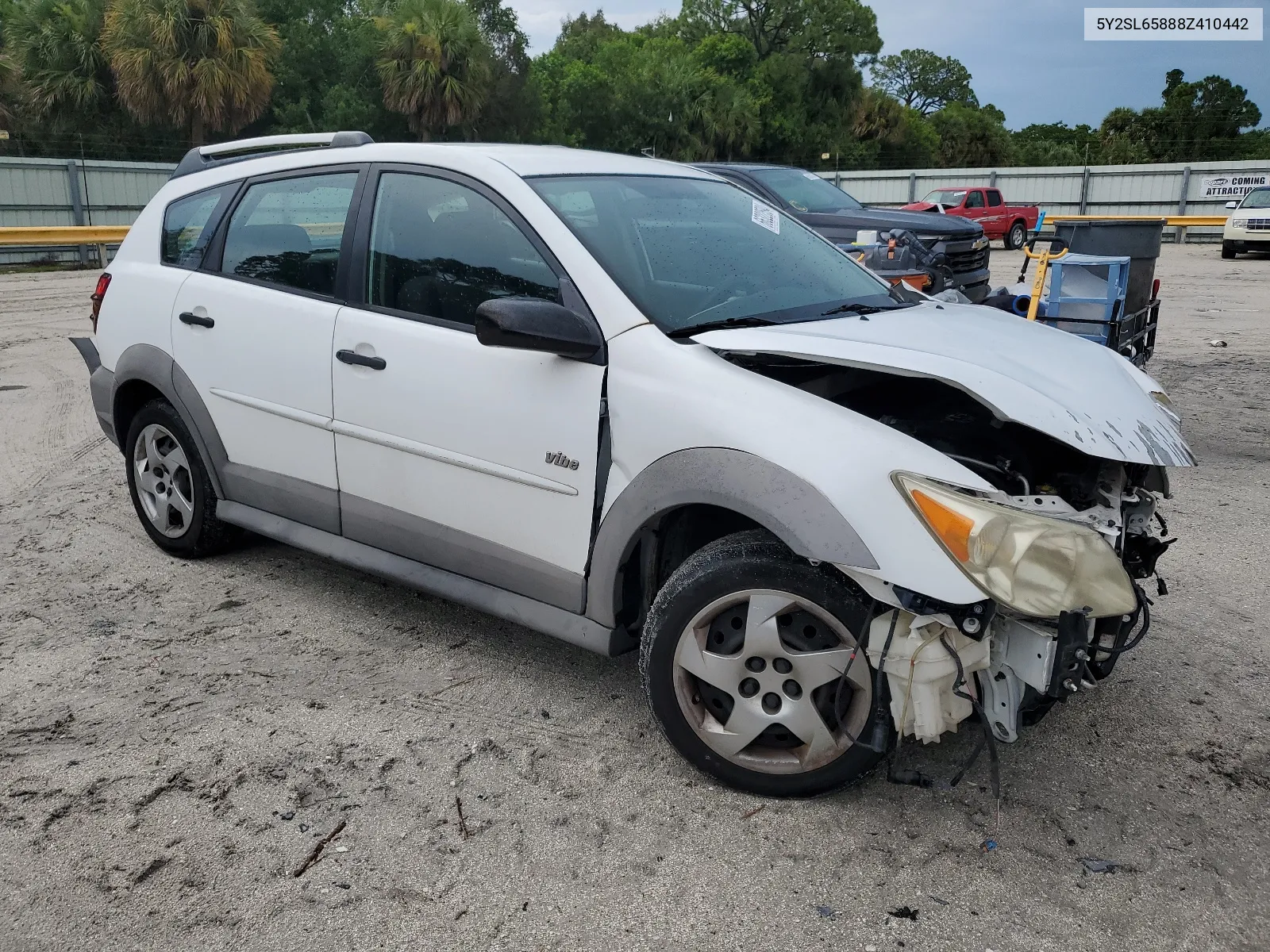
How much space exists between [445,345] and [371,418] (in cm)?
44

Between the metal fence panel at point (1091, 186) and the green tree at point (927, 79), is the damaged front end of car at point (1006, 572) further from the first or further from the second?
the green tree at point (927, 79)

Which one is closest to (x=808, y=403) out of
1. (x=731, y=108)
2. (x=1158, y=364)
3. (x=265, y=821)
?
(x=265, y=821)

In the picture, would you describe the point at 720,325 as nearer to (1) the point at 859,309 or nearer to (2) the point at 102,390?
(1) the point at 859,309

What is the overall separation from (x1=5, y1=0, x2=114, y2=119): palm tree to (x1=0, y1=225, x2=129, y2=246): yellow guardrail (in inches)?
624

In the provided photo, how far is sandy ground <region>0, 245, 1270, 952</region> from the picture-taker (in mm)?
2541

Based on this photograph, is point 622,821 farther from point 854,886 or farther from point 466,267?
point 466,267

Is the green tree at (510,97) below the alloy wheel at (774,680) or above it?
above

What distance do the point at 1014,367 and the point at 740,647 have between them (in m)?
1.09

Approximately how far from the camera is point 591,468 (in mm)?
3213

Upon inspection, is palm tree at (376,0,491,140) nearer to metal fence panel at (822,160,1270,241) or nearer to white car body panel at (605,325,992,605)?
metal fence panel at (822,160,1270,241)

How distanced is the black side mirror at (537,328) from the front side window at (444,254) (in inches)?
8.6

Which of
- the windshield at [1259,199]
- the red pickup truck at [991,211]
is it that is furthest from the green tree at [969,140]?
the windshield at [1259,199]

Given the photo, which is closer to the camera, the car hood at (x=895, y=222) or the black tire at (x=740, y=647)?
the black tire at (x=740, y=647)

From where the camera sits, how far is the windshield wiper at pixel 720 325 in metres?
3.19
